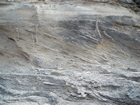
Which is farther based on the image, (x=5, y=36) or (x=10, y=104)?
(x=5, y=36)

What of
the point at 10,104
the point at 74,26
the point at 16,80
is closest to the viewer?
the point at 10,104

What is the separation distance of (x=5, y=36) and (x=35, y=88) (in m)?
1.59

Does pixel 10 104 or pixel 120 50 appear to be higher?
pixel 120 50

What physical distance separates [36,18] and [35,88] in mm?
1667

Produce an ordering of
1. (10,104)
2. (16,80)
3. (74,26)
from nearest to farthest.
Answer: (10,104), (16,80), (74,26)

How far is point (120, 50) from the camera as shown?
510 centimetres

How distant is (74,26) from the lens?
16.5 feet

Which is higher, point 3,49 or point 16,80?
point 3,49

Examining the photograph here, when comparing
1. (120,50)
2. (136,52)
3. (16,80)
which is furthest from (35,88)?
(136,52)

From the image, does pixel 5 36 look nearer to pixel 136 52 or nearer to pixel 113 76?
pixel 113 76

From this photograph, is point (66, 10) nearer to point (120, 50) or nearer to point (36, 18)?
point (36, 18)

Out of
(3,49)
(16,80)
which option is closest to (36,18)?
(3,49)

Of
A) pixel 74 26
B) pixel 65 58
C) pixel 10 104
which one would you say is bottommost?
pixel 10 104

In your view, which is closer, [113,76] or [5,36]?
[113,76]
